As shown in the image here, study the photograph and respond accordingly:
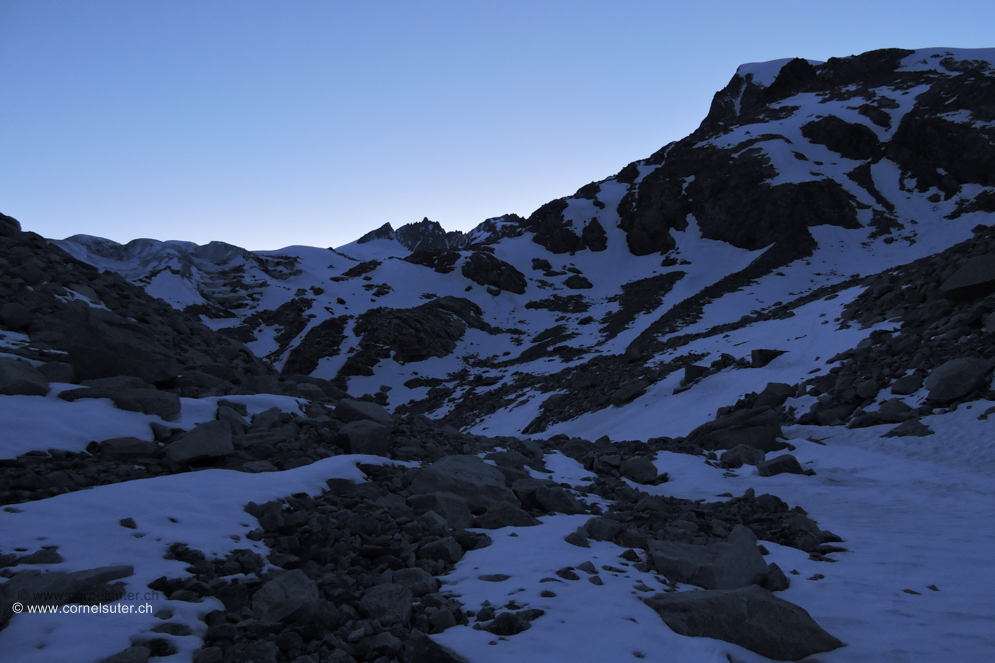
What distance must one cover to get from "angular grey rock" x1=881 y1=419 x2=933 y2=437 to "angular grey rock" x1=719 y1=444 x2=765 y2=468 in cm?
262

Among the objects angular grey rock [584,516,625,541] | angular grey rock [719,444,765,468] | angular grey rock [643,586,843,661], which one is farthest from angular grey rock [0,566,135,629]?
angular grey rock [719,444,765,468]

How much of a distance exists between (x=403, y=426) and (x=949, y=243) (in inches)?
2122

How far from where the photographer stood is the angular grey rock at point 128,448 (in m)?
7.09

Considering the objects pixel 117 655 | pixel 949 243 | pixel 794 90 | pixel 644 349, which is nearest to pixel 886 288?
pixel 644 349

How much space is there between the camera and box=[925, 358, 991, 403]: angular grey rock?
11680 mm

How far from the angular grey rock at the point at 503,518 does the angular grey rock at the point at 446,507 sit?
0.18 m

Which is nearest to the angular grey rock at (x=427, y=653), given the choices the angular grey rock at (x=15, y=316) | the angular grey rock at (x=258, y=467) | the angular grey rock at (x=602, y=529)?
the angular grey rock at (x=602, y=529)

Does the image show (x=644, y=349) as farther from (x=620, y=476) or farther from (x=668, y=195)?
(x=668, y=195)

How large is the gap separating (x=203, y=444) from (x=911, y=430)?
13364 mm

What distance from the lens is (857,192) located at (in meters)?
59.1

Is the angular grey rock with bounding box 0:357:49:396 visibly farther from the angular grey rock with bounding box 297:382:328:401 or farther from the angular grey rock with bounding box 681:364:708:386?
the angular grey rock with bounding box 681:364:708:386

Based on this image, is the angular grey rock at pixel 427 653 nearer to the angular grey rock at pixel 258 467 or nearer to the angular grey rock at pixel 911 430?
the angular grey rock at pixel 258 467

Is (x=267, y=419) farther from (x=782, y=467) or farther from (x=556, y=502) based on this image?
(x=782, y=467)

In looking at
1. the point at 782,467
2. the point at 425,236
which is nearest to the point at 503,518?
the point at 782,467
